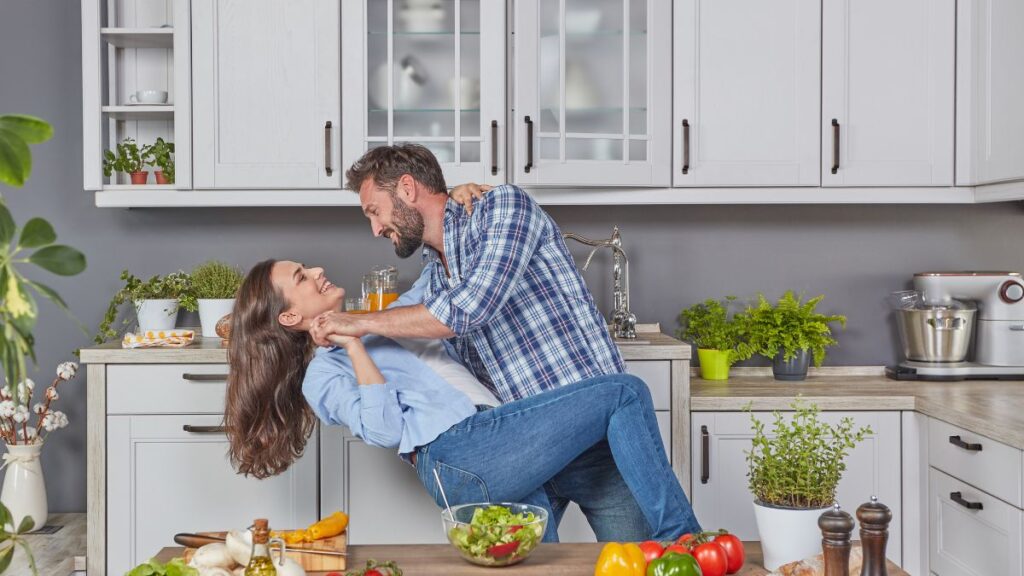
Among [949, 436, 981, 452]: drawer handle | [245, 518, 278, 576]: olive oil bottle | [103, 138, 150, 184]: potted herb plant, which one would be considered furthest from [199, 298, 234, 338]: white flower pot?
[949, 436, 981, 452]: drawer handle

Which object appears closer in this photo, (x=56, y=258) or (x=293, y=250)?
(x=56, y=258)

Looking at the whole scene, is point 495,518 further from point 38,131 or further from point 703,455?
point 703,455

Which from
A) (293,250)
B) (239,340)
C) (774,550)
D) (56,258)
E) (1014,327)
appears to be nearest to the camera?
(56,258)

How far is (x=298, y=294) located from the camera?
2.37 meters

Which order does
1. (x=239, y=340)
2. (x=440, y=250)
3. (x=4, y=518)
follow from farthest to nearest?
(x=440, y=250) < (x=239, y=340) < (x=4, y=518)

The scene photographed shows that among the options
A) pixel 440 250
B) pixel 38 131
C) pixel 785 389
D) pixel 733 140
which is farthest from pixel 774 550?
pixel 733 140

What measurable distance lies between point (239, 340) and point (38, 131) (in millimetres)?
1673

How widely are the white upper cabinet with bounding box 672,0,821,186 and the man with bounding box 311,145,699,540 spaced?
1.06 m

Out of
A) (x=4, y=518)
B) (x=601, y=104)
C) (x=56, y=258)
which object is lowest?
(x=4, y=518)

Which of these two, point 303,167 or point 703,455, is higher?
point 303,167

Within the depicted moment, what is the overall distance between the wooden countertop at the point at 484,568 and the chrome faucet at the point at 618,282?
1501 millimetres

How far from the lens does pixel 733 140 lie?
3279 millimetres

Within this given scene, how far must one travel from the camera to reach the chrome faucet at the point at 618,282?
3.38 meters

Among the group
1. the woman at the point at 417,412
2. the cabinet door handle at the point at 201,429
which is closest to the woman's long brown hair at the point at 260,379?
the woman at the point at 417,412
